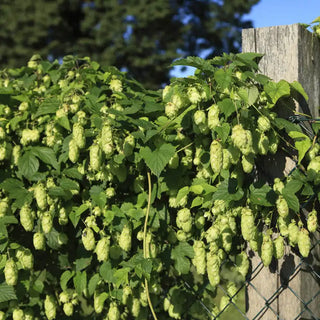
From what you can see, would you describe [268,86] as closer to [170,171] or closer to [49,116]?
[170,171]

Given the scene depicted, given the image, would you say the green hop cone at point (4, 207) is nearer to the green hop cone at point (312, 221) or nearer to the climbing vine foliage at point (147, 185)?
the climbing vine foliage at point (147, 185)

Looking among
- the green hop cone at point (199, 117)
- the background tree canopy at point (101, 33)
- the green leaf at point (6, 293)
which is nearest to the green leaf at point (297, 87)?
the green hop cone at point (199, 117)

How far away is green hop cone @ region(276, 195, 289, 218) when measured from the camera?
2.06 metres

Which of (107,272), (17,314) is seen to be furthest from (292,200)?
(17,314)

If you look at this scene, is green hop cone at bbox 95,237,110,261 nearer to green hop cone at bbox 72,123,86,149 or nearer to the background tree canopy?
green hop cone at bbox 72,123,86,149

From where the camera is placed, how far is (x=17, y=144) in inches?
108

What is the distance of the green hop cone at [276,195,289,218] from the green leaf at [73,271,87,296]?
107 cm

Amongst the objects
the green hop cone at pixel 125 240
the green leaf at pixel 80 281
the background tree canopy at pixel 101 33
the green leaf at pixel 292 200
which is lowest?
the background tree canopy at pixel 101 33

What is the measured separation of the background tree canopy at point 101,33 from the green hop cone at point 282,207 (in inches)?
501

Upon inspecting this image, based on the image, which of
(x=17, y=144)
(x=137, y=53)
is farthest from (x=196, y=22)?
(x=17, y=144)

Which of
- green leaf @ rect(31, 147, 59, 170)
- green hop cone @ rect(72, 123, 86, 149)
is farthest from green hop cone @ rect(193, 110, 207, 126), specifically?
green leaf @ rect(31, 147, 59, 170)

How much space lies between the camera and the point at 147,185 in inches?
97.5

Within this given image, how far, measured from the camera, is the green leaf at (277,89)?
2117 mm

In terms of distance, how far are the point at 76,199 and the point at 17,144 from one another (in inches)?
17.8
